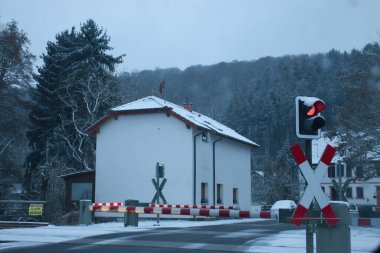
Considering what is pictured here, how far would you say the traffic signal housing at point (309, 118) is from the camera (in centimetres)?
812

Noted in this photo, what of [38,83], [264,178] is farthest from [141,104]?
[264,178]

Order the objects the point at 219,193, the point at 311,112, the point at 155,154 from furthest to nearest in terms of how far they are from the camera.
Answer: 1. the point at 219,193
2. the point at 155,154
3. the point at 311,112

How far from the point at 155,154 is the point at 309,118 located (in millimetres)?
25989

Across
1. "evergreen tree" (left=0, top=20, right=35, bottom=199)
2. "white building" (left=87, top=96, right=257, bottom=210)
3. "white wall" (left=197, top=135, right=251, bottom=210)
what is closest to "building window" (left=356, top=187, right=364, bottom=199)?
"white wall" (left=197, top=135, right=251, bottom=210)

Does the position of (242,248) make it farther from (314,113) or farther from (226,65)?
(226,65)

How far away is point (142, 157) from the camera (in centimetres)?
3428

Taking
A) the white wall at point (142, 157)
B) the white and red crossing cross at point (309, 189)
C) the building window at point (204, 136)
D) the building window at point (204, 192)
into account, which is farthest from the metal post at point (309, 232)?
the building window at point (204, 192)

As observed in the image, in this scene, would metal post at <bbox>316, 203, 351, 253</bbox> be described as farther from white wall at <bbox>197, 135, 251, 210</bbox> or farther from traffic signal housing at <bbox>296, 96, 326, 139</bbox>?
white wall at <bbox>197, 135, 251, 210</bbox>

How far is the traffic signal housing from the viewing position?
812cm

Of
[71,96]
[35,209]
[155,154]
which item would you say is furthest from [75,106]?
[35,209]

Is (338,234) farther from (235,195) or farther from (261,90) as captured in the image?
(261,90)

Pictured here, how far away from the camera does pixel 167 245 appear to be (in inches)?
549

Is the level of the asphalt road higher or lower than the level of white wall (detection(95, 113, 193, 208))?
lower

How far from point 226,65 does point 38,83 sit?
2297 inches
